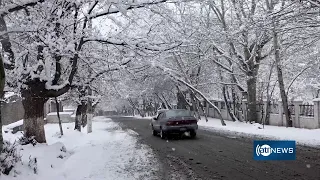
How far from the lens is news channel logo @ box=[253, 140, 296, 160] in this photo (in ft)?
30.7

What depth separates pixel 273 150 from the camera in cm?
988

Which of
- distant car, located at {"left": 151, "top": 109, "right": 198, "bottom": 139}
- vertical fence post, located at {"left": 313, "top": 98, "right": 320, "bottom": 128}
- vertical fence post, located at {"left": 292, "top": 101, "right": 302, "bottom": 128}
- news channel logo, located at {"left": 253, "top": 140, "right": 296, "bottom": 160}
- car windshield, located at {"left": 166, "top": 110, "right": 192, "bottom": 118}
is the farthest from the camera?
vertical fence post, located at {"left": 292, "top": 101, "right": 302, "bottom": 128}

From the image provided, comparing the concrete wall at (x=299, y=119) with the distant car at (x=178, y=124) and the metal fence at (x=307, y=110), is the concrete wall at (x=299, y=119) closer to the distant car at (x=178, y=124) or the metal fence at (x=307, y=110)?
the metal fence at (x=307, y=110)

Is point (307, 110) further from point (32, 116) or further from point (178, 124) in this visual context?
point (32, 116)

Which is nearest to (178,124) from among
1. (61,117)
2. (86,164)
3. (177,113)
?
(177,113)

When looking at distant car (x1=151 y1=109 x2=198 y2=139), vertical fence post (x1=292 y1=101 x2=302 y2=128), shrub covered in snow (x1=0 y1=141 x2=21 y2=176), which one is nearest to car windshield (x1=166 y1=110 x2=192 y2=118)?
distant car (x1=151 y1=109 x2=198 y2=139)

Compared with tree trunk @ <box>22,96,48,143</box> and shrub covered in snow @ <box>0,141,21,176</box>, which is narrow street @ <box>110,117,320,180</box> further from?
tree trunk @ <box>22,96,48,143</box>

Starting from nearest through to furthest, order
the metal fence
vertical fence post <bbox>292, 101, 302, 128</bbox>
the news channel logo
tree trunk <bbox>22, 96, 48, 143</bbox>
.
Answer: the news channel logo, tree trunk <bbox>22, 96, 48, 143</bbox>, the metal fence, vertical fence post <bbox>292, 101, 302, 128</bbox>

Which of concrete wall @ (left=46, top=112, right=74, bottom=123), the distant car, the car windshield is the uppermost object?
the car windshield

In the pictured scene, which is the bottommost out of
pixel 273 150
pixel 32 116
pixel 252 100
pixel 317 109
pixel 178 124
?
pixel 273 150

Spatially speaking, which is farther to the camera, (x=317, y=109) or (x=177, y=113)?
(x=317, y=109)

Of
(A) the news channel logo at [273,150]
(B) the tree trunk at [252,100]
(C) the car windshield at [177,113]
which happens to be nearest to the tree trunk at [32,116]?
(A) the news channel logo at [273,150]

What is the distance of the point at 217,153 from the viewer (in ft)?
40.2

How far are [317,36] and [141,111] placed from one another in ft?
203
